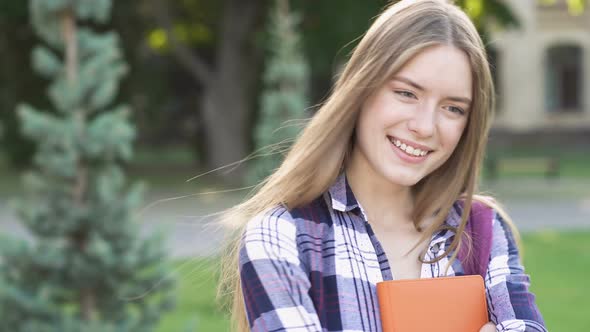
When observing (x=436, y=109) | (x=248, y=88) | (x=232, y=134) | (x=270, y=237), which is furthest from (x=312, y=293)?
(x=248, y=88)

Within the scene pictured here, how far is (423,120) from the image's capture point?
194cm

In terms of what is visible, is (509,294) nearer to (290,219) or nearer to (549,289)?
(290,219)

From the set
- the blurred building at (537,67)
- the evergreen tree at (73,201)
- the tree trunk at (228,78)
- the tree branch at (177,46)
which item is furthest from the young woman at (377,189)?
the blurred building at (537,67)

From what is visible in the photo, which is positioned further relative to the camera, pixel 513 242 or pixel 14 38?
pixel 14 38

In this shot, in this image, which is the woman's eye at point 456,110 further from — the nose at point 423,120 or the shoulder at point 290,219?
the shoulder at point 290,219

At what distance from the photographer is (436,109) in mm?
1965

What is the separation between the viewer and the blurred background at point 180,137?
4.88 m

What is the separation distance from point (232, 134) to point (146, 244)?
603 inches

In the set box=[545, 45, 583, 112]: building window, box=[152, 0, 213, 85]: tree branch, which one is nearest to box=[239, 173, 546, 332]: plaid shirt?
box=[152, 0, 213, 85]: tree branch

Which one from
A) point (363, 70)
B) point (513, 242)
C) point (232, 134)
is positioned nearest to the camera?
point (363, 70)

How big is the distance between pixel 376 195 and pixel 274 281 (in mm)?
450

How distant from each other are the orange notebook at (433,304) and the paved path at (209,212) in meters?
8.58

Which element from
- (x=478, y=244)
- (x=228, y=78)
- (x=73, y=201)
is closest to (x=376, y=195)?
(x=478, y=244)

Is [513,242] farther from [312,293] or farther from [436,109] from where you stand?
[312,293]
